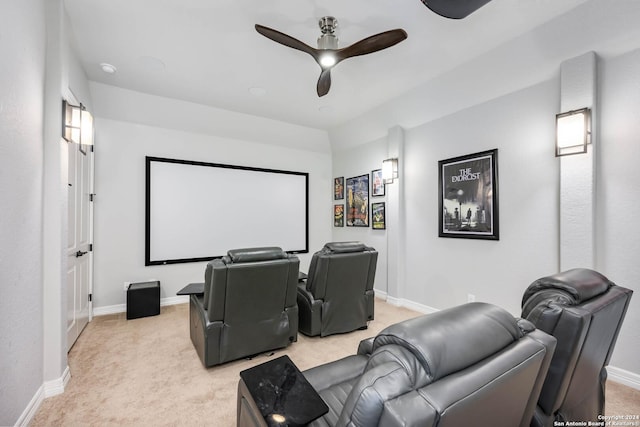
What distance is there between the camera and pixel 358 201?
205 inches

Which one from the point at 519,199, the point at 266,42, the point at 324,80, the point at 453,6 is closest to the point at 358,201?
the point at 519,199

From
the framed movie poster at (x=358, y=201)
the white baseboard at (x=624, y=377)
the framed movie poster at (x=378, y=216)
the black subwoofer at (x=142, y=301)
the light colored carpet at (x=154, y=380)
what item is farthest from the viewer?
the framed movie poster at (x=358, y=201)

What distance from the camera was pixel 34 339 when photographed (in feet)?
6.22

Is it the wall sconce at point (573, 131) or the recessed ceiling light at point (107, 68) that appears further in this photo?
the recessed ceiling light at point (107, 68)

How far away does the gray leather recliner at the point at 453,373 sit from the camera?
64 cm

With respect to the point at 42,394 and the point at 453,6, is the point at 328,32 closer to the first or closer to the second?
the point at 453,6

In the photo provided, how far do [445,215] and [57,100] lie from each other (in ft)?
13.4

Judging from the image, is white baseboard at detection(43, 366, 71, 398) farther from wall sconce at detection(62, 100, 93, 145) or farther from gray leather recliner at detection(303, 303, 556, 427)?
gray leather recliner at detection(303, 303, 556, 427)

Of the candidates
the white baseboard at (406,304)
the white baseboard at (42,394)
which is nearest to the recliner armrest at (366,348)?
the white baseboard at (42,394)

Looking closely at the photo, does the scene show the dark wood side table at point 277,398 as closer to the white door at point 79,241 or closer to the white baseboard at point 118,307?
the white door at point 79,241

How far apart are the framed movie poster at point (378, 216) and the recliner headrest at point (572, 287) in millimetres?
3222

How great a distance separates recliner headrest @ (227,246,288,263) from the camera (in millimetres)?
2303

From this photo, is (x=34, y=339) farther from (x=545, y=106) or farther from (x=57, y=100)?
(x=545, y=106)

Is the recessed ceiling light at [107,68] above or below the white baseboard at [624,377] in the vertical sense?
above
